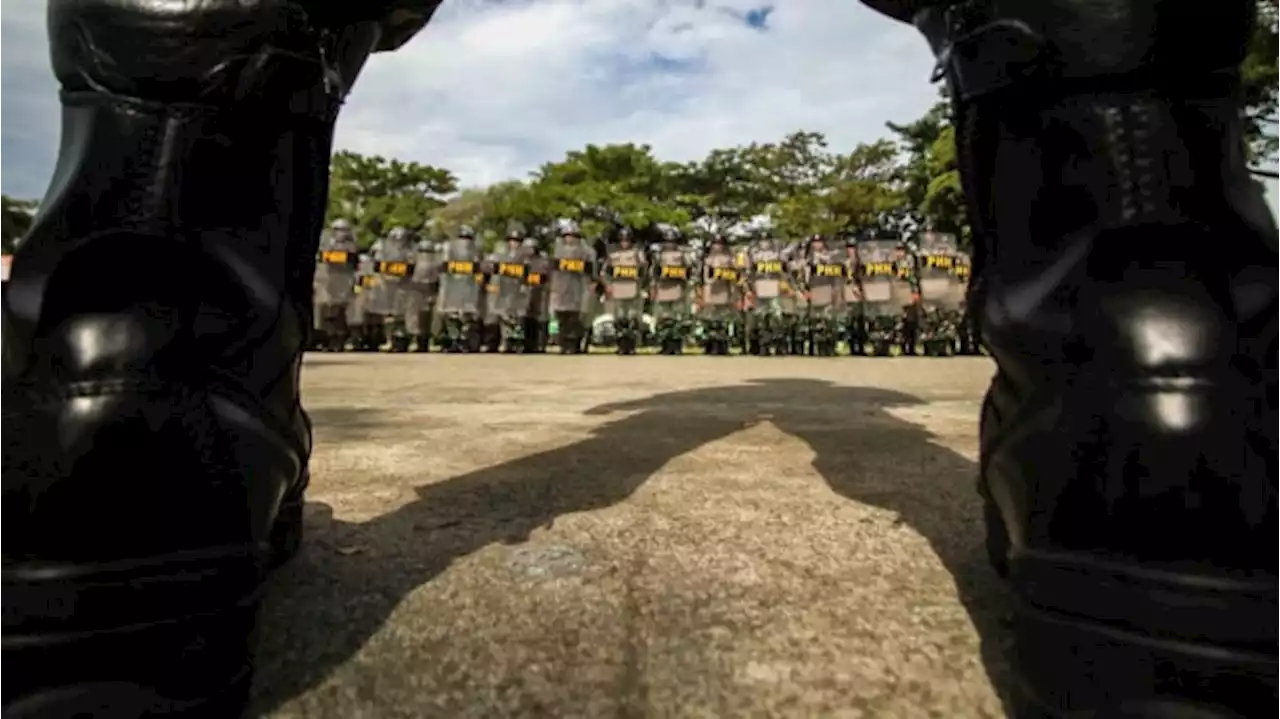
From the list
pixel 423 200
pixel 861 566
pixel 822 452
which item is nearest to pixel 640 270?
pixel 822 452

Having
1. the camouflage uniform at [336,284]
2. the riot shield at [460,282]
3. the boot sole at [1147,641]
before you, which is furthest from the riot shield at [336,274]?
the boot sole at [1147,641]

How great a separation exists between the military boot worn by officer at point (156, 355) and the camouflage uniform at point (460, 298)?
7.02 meters

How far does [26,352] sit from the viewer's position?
29 cm

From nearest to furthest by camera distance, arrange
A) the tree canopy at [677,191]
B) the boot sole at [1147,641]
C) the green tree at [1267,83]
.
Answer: the boot sole at [1147,641] < the green tree at [1267,83] < the tree canopy at [677,191]

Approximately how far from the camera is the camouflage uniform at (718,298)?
23.0 feet

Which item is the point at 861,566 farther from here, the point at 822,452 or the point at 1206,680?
the point at 822,452

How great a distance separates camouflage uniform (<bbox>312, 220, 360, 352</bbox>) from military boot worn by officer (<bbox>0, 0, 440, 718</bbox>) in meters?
6.93

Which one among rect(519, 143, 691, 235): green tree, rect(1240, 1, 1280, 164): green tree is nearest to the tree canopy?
rect(519, 143, 691, 235): green tree

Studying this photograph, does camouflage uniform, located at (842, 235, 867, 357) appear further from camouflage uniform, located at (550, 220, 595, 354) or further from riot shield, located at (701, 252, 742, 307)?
camouflage uniform, located at (550, 220, 595, 354)

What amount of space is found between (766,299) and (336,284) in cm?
373

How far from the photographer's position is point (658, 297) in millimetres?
7246

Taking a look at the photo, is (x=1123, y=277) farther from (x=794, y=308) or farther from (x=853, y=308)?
(x=853, y=308)

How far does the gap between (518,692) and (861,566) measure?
24 centimetres

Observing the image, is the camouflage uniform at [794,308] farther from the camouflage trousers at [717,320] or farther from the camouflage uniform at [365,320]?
the camouflage uniform at [365,320]
